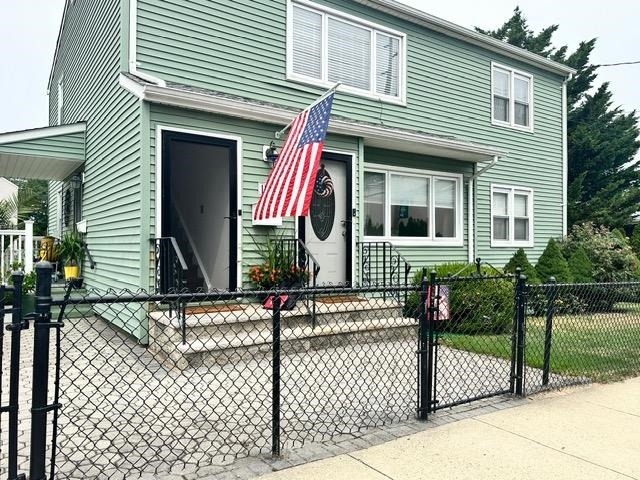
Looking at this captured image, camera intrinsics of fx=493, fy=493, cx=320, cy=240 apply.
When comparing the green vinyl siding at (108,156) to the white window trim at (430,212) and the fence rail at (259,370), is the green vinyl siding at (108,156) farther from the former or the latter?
the white window trim at (430,212)

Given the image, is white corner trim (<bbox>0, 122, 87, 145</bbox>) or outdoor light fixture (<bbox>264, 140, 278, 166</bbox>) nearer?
outdoor light fixture (<bbox>264, 140, 278, 166</bbox>)

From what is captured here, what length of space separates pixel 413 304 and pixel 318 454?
446 centimetres

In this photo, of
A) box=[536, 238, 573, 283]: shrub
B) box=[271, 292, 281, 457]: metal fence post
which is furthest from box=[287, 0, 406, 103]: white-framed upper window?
box=[271, 292, 281, 457]: metal fence post

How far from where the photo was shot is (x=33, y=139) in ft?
25.2

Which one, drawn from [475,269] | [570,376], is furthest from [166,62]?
[570,376]

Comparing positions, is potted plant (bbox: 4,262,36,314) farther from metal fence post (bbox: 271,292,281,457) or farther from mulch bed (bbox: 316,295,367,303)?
metal fence post (bbox: 271,292,281,457)

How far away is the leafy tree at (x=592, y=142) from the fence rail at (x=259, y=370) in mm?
15036

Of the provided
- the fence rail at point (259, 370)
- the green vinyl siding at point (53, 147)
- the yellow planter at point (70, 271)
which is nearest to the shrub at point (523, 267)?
the fence rail at point (259, 370)

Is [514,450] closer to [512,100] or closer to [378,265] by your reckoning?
[378,265]

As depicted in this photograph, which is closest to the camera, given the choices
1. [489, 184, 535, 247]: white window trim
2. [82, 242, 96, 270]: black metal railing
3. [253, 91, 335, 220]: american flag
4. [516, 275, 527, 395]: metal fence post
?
[516, 275, 527, 395]: metal fence post

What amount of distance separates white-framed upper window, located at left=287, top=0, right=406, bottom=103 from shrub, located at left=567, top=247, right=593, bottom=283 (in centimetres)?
497

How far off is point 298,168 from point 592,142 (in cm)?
1956

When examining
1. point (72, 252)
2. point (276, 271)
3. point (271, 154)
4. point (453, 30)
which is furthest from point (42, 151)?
point (453, 30)

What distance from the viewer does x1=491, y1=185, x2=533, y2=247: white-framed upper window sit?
10994 mm
